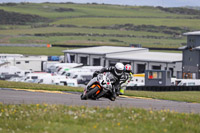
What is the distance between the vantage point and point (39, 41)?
14988 cm

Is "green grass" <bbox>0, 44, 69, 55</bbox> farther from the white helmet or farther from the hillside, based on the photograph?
the white helmet

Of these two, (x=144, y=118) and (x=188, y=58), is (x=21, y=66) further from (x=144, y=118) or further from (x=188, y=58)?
(x=144, y=118)

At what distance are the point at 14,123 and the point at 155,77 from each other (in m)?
37.3

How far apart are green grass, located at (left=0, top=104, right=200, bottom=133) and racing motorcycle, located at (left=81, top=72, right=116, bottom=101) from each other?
3.61 metres

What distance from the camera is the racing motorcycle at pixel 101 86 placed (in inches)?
662

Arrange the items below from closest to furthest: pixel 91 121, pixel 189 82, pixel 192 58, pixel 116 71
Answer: pixel 91 121
pixel 116 71
pixel 189 82
pixel 192 58

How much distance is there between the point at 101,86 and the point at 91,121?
18.4ft

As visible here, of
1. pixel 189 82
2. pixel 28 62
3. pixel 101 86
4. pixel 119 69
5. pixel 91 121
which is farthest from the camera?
pixel 28 62

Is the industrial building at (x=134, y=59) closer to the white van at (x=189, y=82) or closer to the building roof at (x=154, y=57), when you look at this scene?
the building roof at (x=154, y=57)

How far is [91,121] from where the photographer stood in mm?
11219

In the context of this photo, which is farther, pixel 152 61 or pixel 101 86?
pixel 152 61

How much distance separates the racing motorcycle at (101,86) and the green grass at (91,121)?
3.61 m

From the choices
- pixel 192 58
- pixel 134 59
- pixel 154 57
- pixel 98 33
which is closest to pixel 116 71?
pixel 192 58

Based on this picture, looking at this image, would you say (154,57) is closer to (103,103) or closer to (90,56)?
Result: (90,56)
